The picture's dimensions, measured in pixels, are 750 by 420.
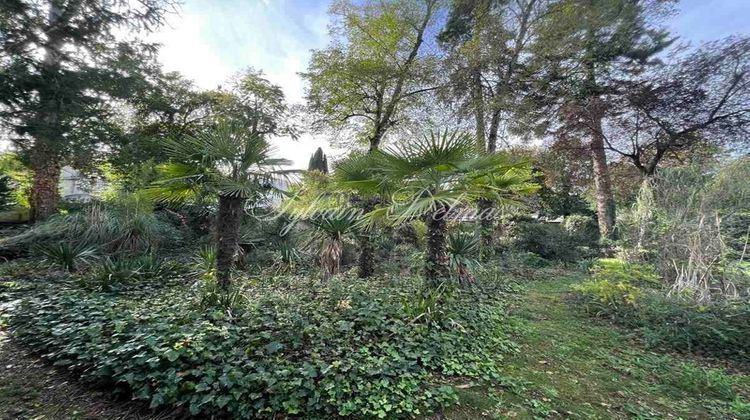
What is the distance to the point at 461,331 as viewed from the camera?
128 inches

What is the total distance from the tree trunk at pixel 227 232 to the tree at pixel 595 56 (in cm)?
880

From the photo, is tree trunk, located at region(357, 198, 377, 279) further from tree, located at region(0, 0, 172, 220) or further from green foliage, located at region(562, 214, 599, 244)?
green foliage, located at region(562, 214, 599, 244)

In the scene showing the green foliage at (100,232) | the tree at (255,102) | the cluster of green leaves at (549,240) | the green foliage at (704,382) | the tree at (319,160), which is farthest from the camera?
the tree at (319,160)

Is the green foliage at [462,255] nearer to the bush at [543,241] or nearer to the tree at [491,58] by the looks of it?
the tree at [491,58]

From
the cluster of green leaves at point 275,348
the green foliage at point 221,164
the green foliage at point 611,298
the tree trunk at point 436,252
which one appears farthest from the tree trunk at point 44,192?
the green foliage at point 611,298

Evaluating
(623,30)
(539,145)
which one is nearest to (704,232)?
(539,145)

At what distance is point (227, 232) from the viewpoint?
3.93 meters

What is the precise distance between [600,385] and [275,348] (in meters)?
2.75

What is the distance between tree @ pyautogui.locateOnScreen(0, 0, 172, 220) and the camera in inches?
218

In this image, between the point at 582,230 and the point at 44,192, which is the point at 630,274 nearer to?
the point at 582,230

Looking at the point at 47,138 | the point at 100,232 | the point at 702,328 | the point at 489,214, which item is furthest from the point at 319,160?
the point at 702,328

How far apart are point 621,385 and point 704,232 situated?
3129 mm

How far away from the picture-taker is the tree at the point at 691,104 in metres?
7.21

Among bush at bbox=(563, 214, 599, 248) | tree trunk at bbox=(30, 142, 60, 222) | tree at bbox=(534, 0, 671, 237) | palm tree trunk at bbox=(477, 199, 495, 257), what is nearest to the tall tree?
palm tree trunk at bbox=(477, 199, 495, 257)
